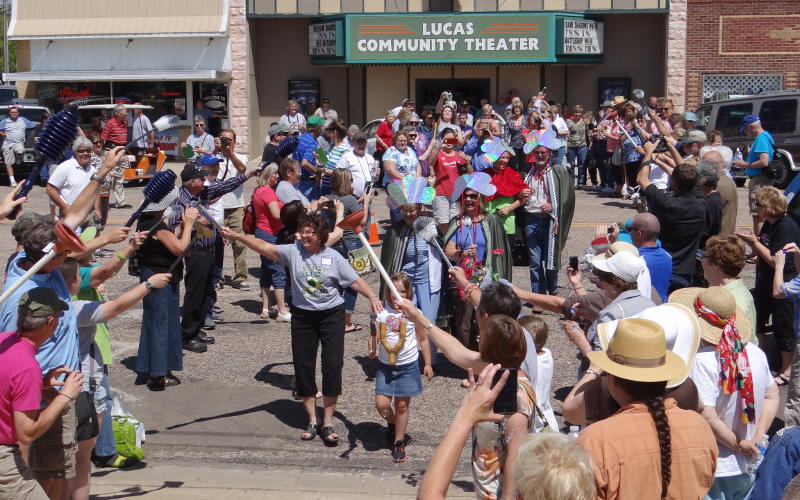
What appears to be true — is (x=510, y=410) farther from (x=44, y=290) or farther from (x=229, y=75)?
(x=229, y=75)

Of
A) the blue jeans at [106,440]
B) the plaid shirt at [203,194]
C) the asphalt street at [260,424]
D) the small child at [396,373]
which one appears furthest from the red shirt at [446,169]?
the blue jeans at [106,440]

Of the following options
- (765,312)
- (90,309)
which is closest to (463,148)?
(765,312)

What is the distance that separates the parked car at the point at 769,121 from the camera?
1856 centimetres

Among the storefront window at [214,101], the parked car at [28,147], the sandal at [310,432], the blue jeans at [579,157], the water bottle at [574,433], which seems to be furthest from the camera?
the storefront window at [214,101]

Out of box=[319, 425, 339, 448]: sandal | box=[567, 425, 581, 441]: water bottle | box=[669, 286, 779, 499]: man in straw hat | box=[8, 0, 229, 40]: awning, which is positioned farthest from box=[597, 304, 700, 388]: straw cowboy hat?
box=[8, 0, 229, 40]: awning

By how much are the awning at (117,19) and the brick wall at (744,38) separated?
12.6m

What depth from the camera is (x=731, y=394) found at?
496cm

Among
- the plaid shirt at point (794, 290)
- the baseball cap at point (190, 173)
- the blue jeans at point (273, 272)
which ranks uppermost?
the baseball cap at point (190, 173)

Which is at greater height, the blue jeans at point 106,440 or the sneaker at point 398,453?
the blue jeans at point 106,440

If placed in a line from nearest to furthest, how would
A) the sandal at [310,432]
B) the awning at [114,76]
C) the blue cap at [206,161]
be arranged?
the sandal at [310,432], the blue cap at [206,161], the awning at [114,76]

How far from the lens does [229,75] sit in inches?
1039

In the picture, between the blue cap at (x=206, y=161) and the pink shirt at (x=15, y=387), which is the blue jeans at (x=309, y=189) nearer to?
the blue cap at (x=206, y=161)

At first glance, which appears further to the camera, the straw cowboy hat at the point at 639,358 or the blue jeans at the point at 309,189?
the blue jeans at the point at 309,189

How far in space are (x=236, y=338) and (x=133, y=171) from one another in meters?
10.4
